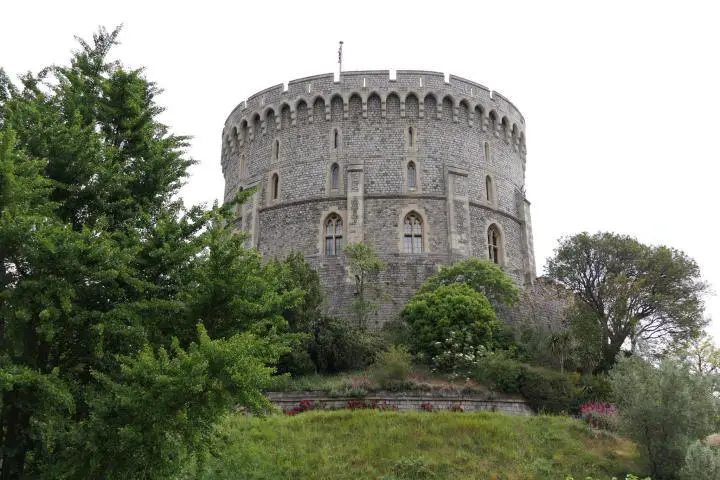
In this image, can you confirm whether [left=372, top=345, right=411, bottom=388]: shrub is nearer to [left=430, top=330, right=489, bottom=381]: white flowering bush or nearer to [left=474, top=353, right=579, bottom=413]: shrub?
[left=430, top=330, right=489, bottom=381]: white flowering bush

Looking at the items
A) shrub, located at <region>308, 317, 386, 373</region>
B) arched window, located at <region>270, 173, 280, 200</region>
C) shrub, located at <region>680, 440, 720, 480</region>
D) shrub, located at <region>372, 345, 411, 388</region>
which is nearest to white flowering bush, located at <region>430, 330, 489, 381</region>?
shrub, located at <region>372, 345, 411, 388</region>

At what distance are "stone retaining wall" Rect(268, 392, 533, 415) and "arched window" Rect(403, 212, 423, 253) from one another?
37.4 feet

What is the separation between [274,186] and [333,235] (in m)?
4.60

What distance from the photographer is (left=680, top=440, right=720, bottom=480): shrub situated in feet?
42.2

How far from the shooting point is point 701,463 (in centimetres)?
1311

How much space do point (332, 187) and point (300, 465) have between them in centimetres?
1943

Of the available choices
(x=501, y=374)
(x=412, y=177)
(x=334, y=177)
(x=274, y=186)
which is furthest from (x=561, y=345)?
(x=274, y=186)

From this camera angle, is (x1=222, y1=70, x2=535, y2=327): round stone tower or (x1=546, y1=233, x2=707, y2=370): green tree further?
(x1=222, y1=70, x2=535, y2=327): round stone tower

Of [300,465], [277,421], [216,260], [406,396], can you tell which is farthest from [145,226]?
[406,396]

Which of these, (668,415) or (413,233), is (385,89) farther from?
(668,415)

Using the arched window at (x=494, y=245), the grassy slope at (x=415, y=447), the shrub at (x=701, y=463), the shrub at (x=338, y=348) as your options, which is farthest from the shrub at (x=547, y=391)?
the arched window at (x=494, y=245)

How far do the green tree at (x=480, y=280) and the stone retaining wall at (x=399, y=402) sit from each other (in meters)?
7.10

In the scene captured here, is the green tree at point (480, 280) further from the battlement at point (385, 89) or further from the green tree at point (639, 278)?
the battlement at point (385, 89)

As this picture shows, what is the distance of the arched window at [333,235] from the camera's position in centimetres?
3148
